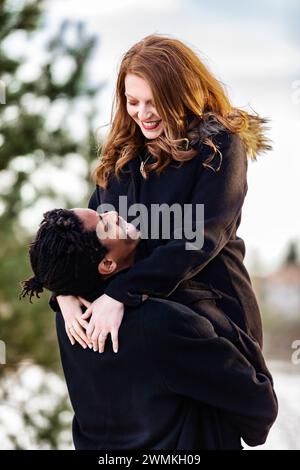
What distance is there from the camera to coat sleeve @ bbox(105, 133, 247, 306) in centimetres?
183

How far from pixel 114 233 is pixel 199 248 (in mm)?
194

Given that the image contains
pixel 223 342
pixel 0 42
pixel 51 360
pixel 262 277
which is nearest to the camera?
pixel 223 342

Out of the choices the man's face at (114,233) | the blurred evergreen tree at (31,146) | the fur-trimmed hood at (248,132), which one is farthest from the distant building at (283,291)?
the man's face at (114,233)

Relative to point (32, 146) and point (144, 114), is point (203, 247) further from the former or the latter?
point (32, 146)

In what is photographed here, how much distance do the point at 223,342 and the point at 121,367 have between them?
0.23m

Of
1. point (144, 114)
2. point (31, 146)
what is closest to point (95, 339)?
point (144, 114)

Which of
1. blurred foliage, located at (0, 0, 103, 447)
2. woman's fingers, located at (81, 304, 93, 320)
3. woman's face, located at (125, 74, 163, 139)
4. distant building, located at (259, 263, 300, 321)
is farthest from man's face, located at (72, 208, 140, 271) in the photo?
distant building, located at (259, 263, 300, 321)

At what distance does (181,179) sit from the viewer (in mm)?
1944

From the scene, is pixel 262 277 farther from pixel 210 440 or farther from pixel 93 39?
pixel 210 440

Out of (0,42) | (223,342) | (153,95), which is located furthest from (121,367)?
(0,42)

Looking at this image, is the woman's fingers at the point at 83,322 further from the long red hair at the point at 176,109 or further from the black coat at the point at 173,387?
the long red hair at the point at 176,109

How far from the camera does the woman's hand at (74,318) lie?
1916 mm

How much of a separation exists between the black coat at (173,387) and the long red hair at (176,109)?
380 millimetres
